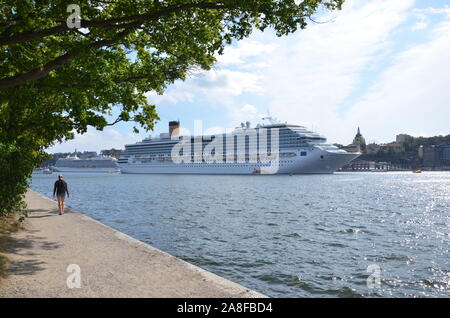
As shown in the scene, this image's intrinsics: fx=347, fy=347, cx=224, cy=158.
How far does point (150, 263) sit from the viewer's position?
7.25 meters

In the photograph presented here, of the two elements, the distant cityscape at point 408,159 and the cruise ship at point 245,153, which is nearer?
the cruise ship at point 245,153

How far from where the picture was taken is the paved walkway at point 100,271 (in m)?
5.50

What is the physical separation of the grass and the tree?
40.0 inches

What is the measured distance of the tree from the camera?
23.0 ft

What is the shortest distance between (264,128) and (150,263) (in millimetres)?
86406

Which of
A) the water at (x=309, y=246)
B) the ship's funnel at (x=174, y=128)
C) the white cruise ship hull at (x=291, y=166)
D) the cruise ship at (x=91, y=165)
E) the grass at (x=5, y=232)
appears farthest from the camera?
the cruise ship at (x=91, y=165)

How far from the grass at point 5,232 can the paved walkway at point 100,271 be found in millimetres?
142

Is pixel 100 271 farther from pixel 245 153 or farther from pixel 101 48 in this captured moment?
pixel 245 153

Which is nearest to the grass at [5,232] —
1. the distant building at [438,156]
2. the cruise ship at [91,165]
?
the cruise ship at [91,165]

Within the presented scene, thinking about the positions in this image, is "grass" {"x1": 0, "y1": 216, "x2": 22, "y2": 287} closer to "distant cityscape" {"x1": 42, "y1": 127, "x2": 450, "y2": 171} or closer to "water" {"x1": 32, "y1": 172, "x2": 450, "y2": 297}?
"water" {"x1": 32, "y1": 172, "x2": 450, "y2": 297}

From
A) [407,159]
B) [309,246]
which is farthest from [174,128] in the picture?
[407,159]

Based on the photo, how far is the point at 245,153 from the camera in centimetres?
9119

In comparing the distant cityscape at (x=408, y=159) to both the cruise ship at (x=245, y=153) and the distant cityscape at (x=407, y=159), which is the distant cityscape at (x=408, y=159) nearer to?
the distant cityscape at (x=407, y=159)
